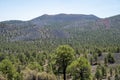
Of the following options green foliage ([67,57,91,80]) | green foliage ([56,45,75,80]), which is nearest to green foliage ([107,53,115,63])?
green foliage ([56,45,75,80])

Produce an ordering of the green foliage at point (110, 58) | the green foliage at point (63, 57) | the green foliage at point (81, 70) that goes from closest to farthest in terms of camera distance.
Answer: the green foliage at point (81, 70), the green foliage at point (63, 57), the green foliage at point (110, 58)

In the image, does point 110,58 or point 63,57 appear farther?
point 110,58

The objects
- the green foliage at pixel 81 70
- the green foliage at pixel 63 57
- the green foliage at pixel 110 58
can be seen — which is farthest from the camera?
the green foliage at pixel 110 58

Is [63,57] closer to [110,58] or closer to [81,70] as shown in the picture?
[81,70]

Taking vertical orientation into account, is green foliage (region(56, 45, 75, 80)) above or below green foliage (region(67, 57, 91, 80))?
above

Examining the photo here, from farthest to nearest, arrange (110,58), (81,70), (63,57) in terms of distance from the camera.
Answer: (110,58)
(63,57)
(81,70)

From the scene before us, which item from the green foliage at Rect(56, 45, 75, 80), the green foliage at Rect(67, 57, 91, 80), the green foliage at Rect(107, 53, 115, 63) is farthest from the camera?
the green foliage at Rect(107, 53, 115, 63)

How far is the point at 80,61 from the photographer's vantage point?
5391cm

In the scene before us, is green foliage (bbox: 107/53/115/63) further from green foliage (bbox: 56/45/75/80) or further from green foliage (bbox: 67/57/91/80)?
green foliage (bbox: 67/57/91/80)

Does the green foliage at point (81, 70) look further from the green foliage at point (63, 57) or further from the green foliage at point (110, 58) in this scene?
the green foliage at point (110, 58)

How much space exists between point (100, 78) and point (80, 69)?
69.1 meters

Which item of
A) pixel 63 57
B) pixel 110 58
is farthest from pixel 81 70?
pixel 110 58

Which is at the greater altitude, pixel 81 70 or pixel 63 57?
pixel 63 57

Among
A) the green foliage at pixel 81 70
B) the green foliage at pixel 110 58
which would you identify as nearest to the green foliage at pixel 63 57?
the green foliage at pixel 81 70
